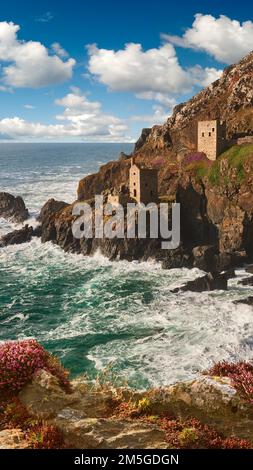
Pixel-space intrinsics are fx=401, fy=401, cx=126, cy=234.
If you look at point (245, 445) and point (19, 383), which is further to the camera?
point (19, 383)

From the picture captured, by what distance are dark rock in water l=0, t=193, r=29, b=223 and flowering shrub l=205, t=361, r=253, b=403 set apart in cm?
9006

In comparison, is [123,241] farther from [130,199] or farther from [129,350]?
[129,350]

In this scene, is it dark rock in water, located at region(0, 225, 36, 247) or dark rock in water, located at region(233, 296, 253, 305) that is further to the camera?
dark rock in water, located at region(0, 225, 36, 247)

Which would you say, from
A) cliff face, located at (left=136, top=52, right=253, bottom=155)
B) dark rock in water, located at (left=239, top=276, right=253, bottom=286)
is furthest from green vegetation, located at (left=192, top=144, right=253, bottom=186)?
dark rock in water, located at (left=239, top=276, right=253, bottom=286)

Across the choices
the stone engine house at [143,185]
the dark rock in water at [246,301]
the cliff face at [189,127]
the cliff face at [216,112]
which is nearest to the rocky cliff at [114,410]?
the dark rock in water at [246,301]

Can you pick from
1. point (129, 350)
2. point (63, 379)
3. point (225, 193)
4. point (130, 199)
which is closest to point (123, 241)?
point (130, 199)

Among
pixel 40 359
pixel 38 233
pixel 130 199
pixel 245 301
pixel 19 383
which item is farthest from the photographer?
pixel 38 233

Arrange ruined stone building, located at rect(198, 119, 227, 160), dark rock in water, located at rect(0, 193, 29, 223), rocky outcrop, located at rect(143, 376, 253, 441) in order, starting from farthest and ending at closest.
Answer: dark rock in water, located at rect(0, 193, 29, 223), ruined stone building, located at rect(198, 119, 227, 160), rocky outcrop, located at rect(143, 376, 253, 441)

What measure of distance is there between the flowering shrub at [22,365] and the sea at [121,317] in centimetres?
1201

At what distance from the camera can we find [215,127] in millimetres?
90375

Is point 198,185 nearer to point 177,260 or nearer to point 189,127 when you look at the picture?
point 177,260

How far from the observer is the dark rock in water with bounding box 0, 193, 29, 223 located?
99750 millimetres

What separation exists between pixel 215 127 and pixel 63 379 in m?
86.0

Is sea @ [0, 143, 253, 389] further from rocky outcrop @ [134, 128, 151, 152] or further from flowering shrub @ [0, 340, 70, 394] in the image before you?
rocky outcrop @ [134, 128, 151, 152]
